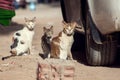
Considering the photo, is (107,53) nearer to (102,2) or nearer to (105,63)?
(105,63)

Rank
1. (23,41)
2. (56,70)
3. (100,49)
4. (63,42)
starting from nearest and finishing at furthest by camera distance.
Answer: (56,70)
(100,49)
(63,42)
(23,41)

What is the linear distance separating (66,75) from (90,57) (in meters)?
1.82

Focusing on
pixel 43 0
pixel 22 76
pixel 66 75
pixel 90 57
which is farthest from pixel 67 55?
pixel 43 0

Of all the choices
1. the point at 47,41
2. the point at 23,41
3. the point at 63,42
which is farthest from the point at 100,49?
the point at 23,41

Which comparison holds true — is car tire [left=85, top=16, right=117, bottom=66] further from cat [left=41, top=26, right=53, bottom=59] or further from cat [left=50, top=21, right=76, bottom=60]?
cat [left=41, top=26, right=53, bottom=59]

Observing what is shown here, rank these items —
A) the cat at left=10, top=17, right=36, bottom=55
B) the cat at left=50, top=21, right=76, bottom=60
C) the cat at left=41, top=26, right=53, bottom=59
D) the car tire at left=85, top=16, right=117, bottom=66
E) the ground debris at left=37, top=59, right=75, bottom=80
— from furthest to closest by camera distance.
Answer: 1. the cat at left=10, top=17, right=36, bottom=55
2. the cat at left=41, top=26, right=53, bottom=59
3. the cat at left=50, top=21, right=76, bottom=60
4. the car tire at left=85, top=16, right=117, bottom=66
5. the ground debris at left=37, top=59, right=75, bottom=80

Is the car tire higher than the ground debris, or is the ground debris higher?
the ground debris

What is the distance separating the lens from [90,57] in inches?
306

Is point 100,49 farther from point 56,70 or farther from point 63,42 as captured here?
point 56,70

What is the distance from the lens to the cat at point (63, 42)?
7.75 m

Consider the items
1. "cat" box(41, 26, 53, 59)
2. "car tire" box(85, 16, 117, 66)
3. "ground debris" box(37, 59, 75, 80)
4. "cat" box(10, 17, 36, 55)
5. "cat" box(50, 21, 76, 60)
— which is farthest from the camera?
"cat" box(10, 17, 36, 55)

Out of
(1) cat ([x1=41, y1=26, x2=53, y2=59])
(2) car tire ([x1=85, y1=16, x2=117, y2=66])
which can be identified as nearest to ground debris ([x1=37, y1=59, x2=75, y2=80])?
(2) car tire ([x1=85, y1=16, x2=117, y2=66])

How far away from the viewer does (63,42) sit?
7.86m

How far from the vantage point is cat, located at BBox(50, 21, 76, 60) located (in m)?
7.75
